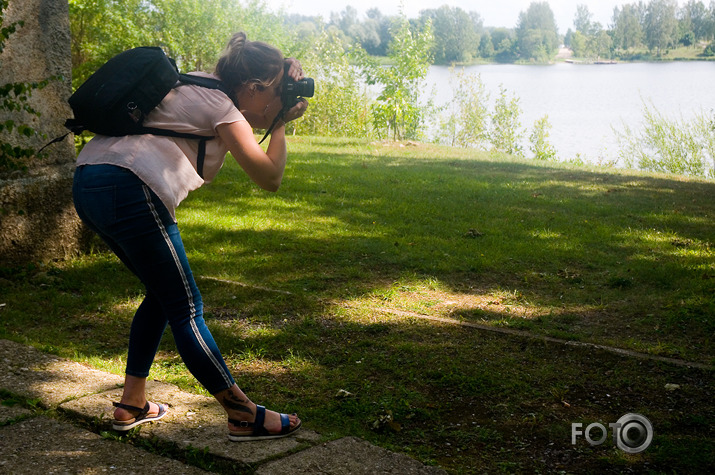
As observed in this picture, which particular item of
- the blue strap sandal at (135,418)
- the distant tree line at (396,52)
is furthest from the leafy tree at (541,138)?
the blue strap sandal at (135,418)

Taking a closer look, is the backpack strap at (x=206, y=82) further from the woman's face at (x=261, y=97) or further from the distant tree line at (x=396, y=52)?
the distant tree line at (x=396, y=52)

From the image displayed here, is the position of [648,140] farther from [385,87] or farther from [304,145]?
[304,145]

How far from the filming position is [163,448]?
298 cm

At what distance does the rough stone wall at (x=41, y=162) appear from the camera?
5.69 meters

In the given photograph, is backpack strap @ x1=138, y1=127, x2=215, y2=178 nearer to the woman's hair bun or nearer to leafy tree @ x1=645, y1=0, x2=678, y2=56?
the woman's hair bun

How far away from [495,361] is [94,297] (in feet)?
10.3

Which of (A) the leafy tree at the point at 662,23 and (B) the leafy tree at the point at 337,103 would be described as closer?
(B) the leafy tree at the point at 337,103

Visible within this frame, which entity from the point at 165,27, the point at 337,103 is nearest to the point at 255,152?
the point at 165,27

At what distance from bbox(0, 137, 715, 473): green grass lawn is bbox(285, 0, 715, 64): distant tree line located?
1374 centimetres

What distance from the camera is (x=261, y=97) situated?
2930 millimetres

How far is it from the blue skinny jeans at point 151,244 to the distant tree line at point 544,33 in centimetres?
1845

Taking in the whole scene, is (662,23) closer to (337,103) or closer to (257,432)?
(337,103)

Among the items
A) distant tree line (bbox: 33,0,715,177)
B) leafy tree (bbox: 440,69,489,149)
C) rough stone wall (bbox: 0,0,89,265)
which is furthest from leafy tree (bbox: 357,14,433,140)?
rough stone wall (bbox: 0,0,89,265)

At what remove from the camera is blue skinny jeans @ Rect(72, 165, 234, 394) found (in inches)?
104
